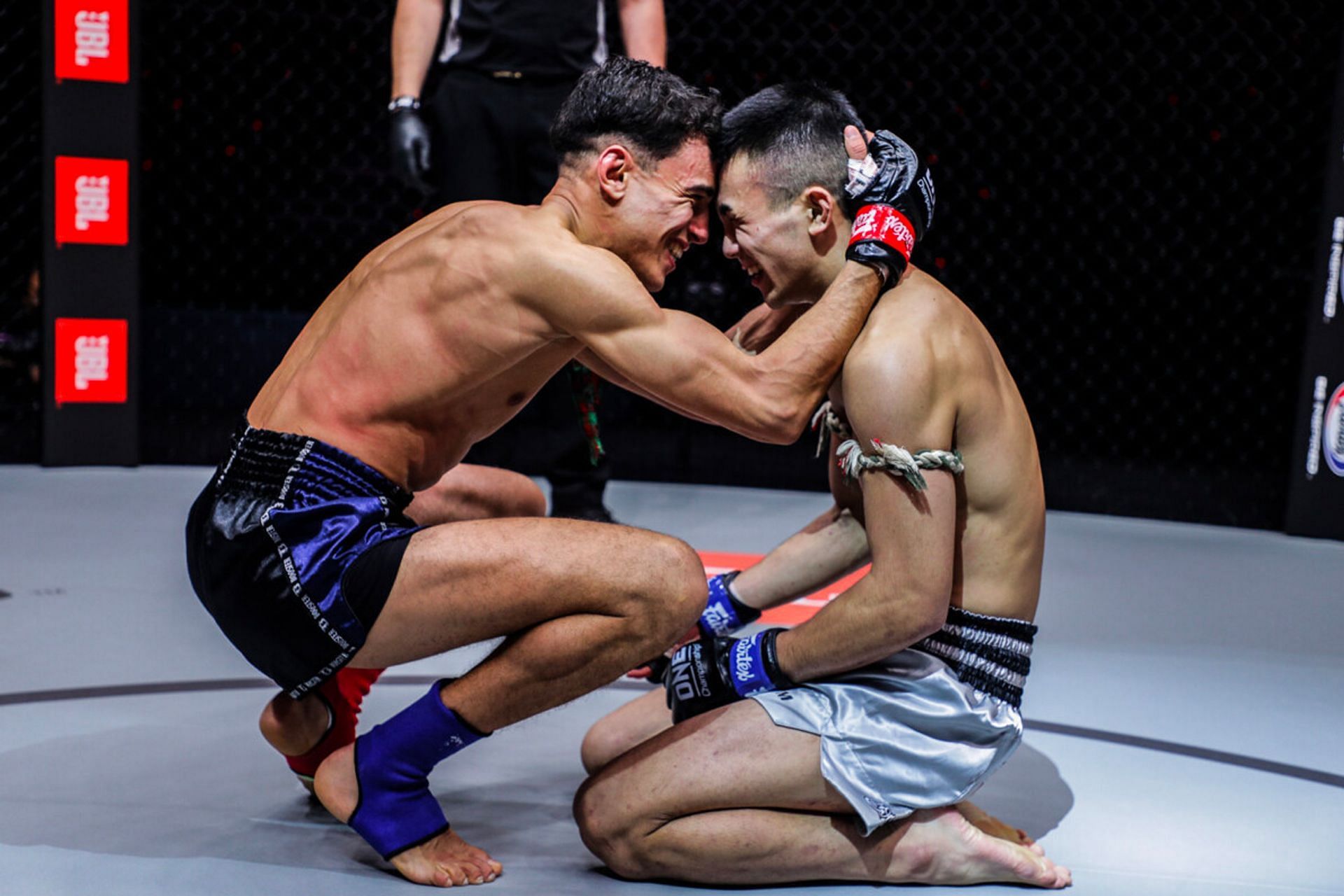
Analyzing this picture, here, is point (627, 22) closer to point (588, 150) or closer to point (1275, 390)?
point (588, 150)

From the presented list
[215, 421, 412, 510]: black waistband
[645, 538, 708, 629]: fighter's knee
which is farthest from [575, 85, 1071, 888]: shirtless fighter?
[215, 421, 412, 510]: black waistband

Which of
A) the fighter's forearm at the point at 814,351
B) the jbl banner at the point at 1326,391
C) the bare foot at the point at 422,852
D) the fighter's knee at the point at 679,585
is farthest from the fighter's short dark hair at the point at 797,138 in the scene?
the jbl banner at the point at 1326,391

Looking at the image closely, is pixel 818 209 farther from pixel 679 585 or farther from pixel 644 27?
pixel 644 27

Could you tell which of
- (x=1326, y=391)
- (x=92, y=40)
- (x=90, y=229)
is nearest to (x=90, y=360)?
(x=90, y=229)

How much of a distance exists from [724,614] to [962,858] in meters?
0.54

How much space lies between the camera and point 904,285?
1792 mm

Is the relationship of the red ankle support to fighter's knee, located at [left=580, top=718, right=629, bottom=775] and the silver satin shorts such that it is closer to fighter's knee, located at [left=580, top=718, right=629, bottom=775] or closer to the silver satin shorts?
fighter's knee, located at [left=580, top=718, right=629, bottom=775]

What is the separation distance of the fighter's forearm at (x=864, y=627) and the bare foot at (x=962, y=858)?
22 centimetres

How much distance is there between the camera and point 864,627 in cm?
172

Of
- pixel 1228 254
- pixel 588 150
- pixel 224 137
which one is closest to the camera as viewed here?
pixel 588 150

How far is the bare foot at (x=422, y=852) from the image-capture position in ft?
5.64

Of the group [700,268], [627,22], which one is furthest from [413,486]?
[700,268]

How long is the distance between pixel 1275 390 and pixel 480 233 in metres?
4.74

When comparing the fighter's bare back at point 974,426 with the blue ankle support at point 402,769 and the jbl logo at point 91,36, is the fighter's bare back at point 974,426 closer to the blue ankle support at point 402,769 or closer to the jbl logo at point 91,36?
the blue ankle support at point 402,769
